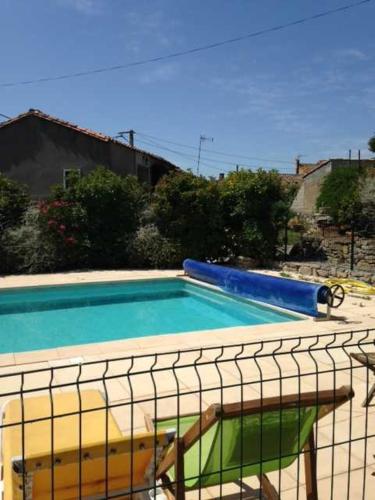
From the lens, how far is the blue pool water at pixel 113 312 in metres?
9.85

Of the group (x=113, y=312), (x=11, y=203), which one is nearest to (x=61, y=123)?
(x=11, y=203)

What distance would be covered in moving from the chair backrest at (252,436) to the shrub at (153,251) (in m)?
14.0

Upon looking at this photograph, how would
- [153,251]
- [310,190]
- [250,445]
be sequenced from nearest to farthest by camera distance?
1. [250,445]
2. [153,251]
3. [310,190]

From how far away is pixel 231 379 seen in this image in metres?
5.75

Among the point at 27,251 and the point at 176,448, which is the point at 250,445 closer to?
the point at 176,448

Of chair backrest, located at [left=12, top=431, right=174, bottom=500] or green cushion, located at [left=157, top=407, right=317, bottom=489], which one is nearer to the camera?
chair backrest, located at [left=12, top=431, right=174, bottom=500]

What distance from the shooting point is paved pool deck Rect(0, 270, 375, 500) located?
3496 millimetres

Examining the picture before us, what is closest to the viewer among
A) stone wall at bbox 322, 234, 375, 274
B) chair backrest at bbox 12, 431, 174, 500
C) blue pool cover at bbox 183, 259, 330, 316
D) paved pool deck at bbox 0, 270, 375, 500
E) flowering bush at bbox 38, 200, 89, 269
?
chair backrest at bbox 12, 431, 174, 500

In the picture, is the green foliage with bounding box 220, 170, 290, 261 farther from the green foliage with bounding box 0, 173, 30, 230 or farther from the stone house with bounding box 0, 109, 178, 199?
the stone house with bounding box 0, 109, 178, 199

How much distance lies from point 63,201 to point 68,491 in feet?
49.4

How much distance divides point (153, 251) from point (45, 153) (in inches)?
360

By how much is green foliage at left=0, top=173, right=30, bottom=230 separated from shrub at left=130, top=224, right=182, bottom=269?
14.0 ft

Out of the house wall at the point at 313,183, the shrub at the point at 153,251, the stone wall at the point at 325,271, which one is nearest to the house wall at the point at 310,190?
the house wall at the point at 313,183

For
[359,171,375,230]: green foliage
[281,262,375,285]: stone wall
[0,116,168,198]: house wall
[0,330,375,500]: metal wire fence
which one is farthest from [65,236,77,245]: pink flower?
[0,330,375,500]: metal wire fence
